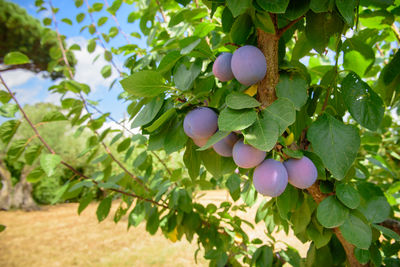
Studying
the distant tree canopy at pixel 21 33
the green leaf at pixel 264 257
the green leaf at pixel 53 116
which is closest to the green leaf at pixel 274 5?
the green leaf at pixel 264 257

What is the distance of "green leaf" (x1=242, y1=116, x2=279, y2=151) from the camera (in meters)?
0.31

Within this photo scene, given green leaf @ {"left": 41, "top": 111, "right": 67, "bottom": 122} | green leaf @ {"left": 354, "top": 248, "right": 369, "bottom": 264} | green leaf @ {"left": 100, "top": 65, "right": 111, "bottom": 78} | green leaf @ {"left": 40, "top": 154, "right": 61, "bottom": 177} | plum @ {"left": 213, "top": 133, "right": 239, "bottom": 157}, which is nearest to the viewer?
plum @ {"left": 213, "top": 133, "right": 239, "bottom": 157}

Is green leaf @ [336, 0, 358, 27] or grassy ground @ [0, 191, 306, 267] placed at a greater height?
green leaf @ [336, 0, 358, 27]

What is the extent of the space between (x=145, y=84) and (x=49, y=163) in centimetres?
83

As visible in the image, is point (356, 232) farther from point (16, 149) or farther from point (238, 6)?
point (16, 149)

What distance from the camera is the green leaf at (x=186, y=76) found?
1.46 feet

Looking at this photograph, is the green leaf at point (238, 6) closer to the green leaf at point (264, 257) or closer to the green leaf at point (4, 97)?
the green leaf at point (264, 257)

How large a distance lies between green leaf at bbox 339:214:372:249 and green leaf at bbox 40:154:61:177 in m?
1.01

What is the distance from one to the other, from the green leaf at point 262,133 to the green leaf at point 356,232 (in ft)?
0.97

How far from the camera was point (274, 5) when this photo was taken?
13.9 inches

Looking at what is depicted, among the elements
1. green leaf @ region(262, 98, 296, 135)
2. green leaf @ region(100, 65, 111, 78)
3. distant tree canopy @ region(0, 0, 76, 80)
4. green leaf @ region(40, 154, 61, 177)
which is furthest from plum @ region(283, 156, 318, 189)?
distant tree canopy @ region(0, 0, 76, 80)

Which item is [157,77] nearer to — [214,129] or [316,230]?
[214,129]

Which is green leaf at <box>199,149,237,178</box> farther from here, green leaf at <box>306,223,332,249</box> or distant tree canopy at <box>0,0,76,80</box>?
distant tree canopy at <box>0,0,76,80</box>

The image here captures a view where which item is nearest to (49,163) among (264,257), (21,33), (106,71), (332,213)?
(106,71)
